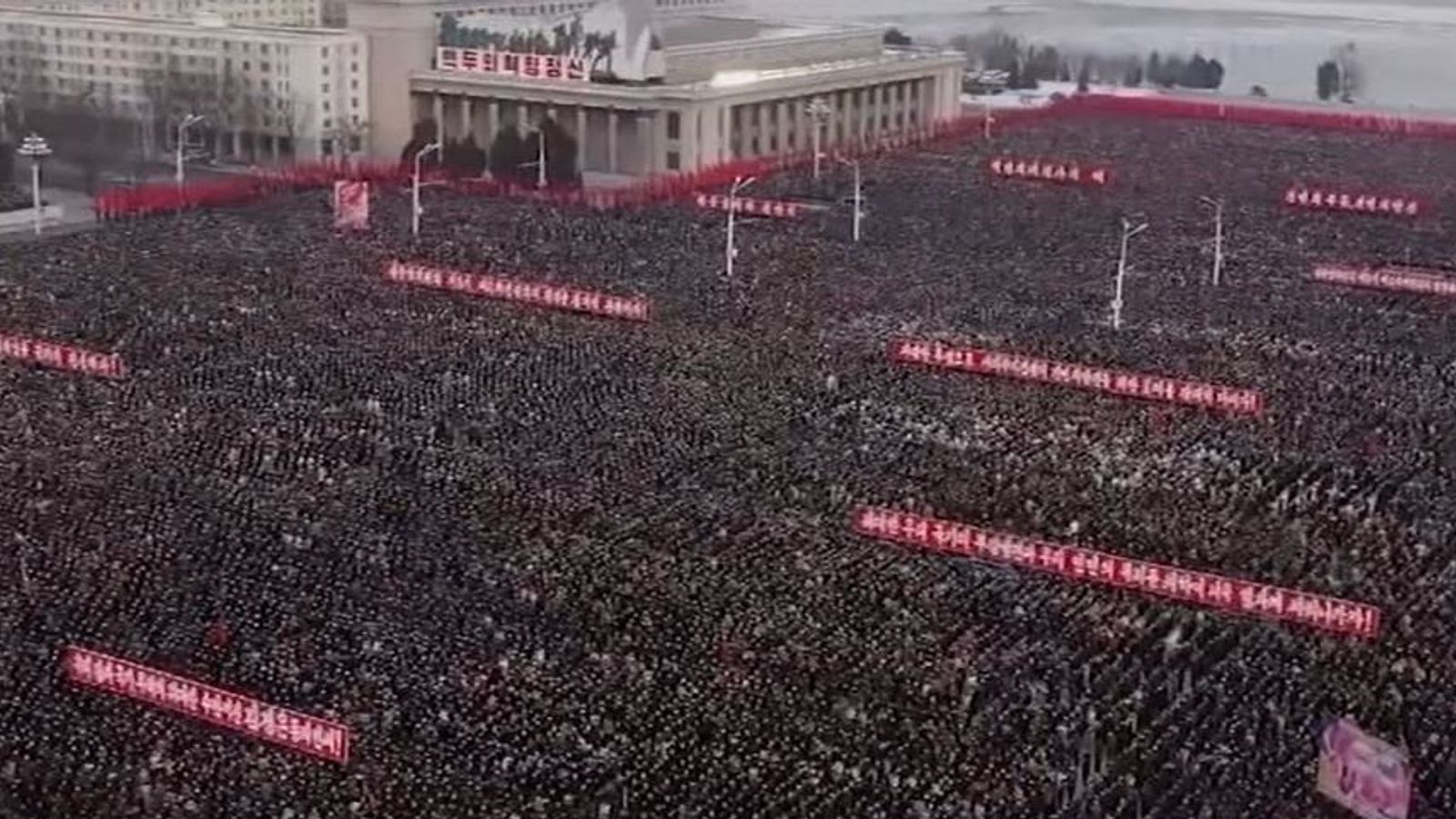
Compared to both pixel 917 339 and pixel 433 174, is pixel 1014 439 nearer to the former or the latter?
pixel 917 339

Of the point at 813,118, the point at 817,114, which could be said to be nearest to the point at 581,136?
the point at 817,114

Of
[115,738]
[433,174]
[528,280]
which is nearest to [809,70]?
[433,174]

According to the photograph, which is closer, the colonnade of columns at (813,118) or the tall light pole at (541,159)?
the tall light pole at (541,159)

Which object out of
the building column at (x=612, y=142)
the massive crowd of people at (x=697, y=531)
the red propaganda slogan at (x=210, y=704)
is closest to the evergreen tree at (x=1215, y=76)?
the building column at (x=612, y=142)

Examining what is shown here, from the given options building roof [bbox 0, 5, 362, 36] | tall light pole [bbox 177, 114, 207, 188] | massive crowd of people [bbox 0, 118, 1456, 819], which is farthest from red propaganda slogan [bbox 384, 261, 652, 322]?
building roof [bbox 0, 5, 362, 36]

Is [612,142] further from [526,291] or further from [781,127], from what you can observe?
[526,291]

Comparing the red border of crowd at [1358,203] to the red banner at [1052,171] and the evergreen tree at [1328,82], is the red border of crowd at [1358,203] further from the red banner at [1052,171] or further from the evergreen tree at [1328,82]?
the evergreen tree at [1328,82]
